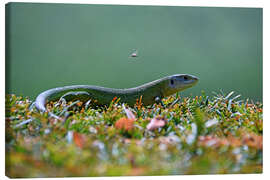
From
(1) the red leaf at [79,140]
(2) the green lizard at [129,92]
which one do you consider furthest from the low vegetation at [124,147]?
(2) the green lizard at [129,92]

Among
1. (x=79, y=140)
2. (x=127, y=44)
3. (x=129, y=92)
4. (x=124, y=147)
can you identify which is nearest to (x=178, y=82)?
(x=129, y=92)

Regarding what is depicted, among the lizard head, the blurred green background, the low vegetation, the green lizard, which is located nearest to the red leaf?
the low vegetation

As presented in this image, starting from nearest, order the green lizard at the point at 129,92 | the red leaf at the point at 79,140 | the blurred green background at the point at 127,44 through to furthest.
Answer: the red leaf at the point at 79,140
the blurred green background at the point at 127,44
the green lizard at the point at 129,92

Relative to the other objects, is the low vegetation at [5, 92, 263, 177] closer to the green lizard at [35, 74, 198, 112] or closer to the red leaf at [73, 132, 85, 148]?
the red leaf at [73, 132, 85, 148]

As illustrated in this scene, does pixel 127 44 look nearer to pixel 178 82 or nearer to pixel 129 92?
pixel 129 92

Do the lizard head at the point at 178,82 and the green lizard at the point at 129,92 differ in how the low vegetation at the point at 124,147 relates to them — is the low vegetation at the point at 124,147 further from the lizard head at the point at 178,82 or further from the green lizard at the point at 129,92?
the lizard head at the point at 178,82

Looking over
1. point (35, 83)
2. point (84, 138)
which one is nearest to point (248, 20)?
point (84, 138)
